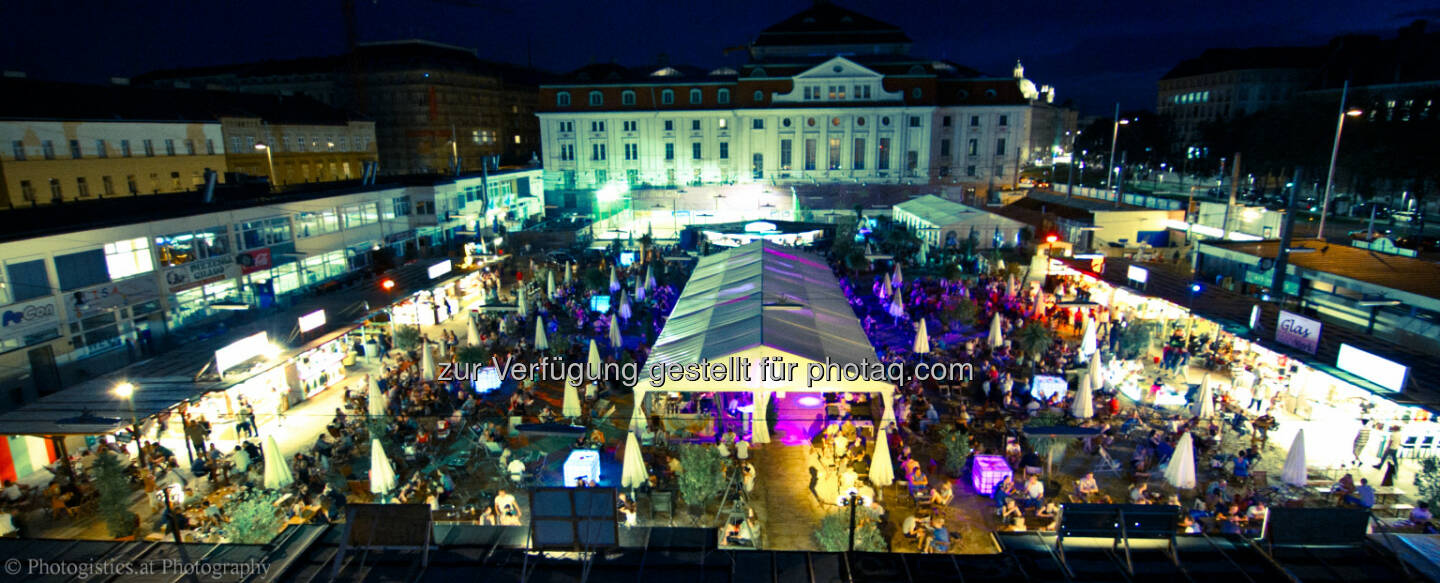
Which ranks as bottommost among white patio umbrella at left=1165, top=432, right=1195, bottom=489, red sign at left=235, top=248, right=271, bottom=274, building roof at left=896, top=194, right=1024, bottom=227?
white patio umbrella at left=1165, top=432, right=1195, bottom=489

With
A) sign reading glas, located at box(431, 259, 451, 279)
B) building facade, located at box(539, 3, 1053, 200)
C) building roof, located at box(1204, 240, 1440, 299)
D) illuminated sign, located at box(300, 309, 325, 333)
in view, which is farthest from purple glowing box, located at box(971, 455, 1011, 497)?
building facade, located at box(539, 3, 1053, 200)

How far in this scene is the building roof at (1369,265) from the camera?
669 inches

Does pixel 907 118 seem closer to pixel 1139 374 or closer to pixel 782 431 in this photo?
pixel 1139 374

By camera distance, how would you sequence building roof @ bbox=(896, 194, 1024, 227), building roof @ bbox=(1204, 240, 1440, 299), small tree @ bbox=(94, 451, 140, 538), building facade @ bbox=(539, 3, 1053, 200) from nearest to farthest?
small tree @ bbox=(94, 451, 140, 538), building roof @ bbox=(1204, 240, 1440, 299), building roof @ bbox=(896, 194, 1024, 227), building facade @ bbox=(539, 3, 1053, 200)

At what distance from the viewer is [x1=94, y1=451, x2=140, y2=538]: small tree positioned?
1111 centimetres

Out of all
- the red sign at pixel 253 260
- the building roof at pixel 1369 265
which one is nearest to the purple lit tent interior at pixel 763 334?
the building roof at pixel 1369 265

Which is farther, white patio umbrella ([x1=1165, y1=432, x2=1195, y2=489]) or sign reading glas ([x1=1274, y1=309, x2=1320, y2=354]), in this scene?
sign reading glas ([x1=1274, y1=309, x2=1320, y2=354])

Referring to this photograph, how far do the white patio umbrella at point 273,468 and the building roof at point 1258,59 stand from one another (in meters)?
96.7

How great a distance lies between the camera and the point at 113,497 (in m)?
11.2

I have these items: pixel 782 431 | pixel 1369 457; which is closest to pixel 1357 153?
pixel 1369 457

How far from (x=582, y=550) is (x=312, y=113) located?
185ft

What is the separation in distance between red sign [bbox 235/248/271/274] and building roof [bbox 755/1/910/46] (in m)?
48.7

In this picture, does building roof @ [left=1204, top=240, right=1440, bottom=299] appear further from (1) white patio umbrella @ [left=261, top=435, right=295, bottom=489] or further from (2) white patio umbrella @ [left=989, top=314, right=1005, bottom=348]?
(1) white patio umbrella @ [left=261, top=435, right=295, bottom=489]

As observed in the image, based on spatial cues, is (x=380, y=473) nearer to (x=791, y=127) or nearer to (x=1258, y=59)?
(x=791, y=127)
